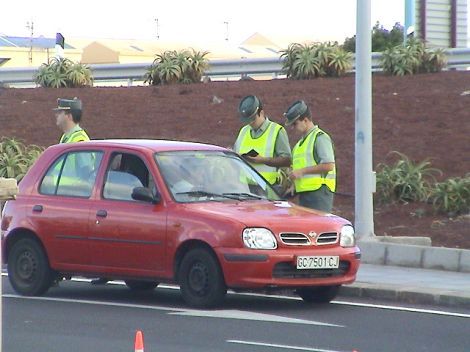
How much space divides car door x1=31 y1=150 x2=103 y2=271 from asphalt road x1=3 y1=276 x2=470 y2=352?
499 millimetres

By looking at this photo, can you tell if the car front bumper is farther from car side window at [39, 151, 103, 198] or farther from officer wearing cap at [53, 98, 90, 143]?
officer wearing cap at [53, 98, 90, 143]

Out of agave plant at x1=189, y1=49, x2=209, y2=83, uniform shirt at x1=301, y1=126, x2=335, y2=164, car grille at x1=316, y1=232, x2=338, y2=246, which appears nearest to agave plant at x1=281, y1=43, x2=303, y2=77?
agave plant at x1=189, y1=49, x2=209, y2=83

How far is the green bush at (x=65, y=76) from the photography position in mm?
27281

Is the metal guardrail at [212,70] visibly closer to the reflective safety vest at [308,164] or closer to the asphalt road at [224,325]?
the reflective safety vest at [308,164]

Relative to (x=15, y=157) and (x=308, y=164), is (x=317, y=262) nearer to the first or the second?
(x=308, y=164)

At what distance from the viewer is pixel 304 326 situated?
11.1 meters

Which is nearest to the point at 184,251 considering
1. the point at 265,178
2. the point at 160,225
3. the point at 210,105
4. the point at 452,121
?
the point at 160,225

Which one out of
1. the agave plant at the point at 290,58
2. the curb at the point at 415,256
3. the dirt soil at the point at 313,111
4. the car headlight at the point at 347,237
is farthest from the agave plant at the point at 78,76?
the car headlight at the point at 347,237

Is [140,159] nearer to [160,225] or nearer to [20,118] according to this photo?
[160,225]

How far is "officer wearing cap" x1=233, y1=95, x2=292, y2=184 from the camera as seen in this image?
549 inches

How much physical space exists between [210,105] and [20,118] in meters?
3.78

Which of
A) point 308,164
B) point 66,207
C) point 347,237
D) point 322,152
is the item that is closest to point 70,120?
point 66,207

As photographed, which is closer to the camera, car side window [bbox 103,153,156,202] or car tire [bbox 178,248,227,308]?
car tire [bbox 178,248,227,308]

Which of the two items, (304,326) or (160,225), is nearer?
(304,326)
